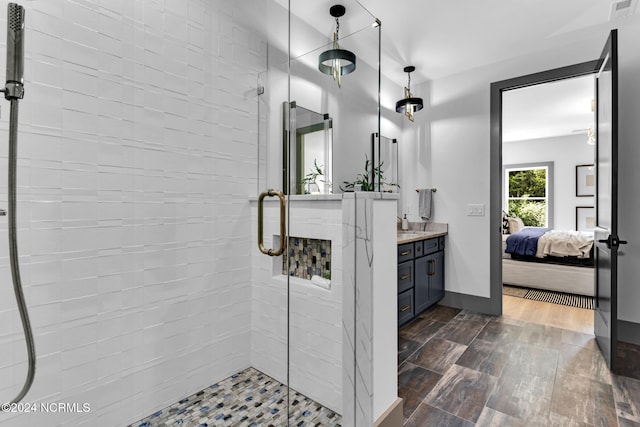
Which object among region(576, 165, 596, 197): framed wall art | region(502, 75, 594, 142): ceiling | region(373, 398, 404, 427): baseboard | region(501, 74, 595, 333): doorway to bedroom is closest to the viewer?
region(373, 398, 404, 427): baseboard

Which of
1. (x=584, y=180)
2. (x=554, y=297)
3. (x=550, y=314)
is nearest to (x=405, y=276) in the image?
(x=550, y=314)

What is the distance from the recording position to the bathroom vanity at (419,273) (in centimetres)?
261

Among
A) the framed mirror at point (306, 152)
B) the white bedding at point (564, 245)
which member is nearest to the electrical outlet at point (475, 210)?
the white bedding at point (564, 245)

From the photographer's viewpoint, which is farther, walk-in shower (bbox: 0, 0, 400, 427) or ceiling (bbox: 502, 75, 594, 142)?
ceiling (bbox: 502, 75, 594, 142)

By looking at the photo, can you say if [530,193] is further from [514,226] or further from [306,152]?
[306,152]

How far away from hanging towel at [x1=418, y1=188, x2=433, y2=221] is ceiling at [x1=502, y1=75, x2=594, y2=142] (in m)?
1.86

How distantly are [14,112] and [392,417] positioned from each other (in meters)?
1.96

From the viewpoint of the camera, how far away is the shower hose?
114 centimetres

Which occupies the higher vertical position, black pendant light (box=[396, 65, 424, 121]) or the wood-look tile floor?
black pendant light (box=[396, 65, 424, 121])

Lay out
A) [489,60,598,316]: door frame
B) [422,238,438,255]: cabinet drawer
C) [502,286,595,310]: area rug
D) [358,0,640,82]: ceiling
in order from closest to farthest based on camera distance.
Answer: [358,0,640,82]: ceiling
[422,238,438,255]: cabinet drawer
[489,60,598,316]: door frame
[502,286,595,310]: area rug

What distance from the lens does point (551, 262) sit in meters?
3.95

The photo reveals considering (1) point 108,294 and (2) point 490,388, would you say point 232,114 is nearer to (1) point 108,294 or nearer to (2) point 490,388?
(1) point 108,294

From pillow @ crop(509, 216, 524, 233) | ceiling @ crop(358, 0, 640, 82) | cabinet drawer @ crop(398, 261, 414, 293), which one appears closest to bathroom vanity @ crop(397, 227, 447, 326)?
cabinet drawer @ crop(398, 261, 414, 293)

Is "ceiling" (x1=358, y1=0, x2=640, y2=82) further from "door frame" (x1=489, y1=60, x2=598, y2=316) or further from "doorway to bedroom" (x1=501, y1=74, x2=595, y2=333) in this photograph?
"doorway to bedroom" (x1=501, y1=74, x2=595, y2=333)
